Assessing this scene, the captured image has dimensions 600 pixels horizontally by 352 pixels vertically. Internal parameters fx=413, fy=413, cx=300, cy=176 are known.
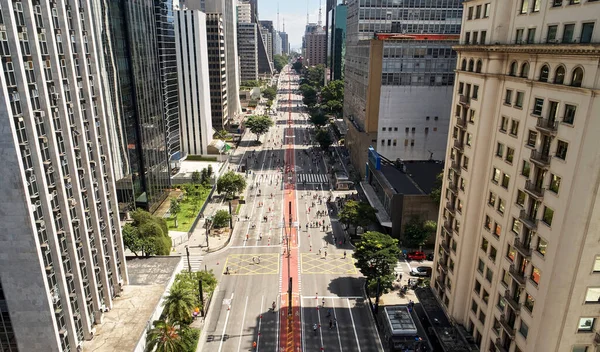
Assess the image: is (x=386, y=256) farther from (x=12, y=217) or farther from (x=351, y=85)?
(x=351, y=85)

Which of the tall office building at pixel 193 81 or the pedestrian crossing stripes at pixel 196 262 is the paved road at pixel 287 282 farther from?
the tall office building at pixel 193 81

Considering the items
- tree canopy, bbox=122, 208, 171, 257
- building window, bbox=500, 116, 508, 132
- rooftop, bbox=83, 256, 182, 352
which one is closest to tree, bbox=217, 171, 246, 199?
tree canopy, bbox=122, 208, 171, 257

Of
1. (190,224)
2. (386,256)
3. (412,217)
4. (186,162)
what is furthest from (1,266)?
(186,162)

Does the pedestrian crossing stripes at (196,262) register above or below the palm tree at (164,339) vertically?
below

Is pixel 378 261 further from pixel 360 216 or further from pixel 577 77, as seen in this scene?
pixel 577 77

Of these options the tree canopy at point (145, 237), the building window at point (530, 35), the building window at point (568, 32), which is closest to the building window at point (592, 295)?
the building window at point (568, 32)

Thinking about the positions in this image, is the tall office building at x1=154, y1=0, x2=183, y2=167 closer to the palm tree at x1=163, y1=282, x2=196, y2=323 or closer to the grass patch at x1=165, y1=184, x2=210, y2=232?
the grass patch at x1=165, y1=184, x2=210, y2=232

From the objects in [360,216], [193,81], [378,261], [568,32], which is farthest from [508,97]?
[193,81]
